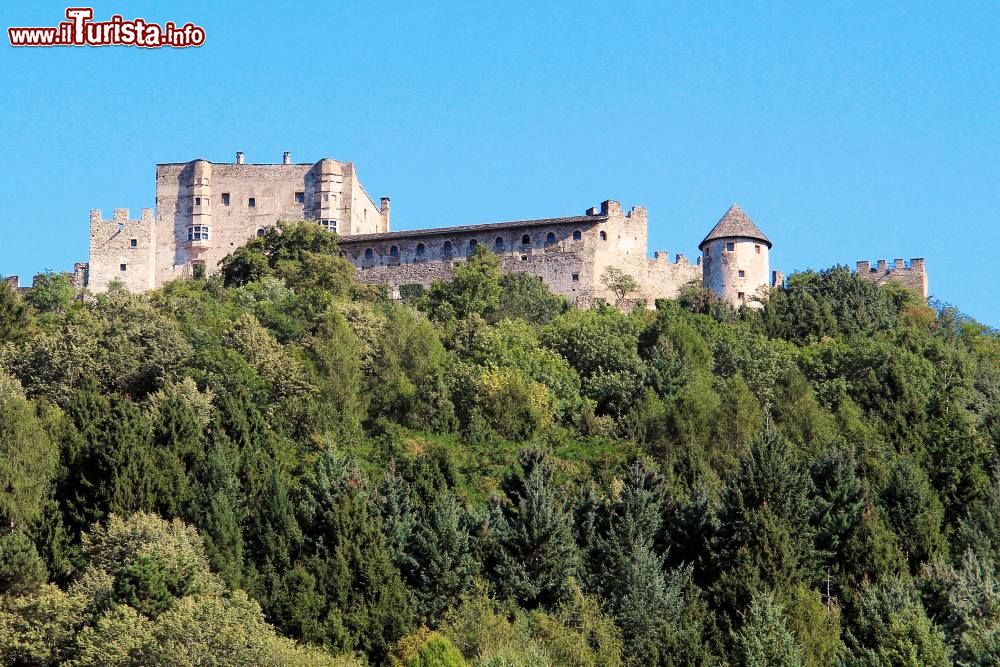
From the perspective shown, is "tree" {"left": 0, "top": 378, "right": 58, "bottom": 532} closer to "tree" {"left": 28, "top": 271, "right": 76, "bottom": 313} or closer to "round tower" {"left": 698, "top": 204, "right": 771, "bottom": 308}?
"tree" {"left": 28, "top": 271, "right": 76, "bottom": 313}

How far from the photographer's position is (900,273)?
79.8 meters

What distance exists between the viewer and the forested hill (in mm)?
41875

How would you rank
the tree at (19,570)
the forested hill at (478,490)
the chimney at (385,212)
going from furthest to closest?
the chimney at (385,212) < the tree at (19,570) < the forested hill at (478,490)

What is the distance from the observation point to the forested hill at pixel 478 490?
41.9 m

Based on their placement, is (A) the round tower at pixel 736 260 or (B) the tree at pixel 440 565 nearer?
(B) the tree at pixel 440 565

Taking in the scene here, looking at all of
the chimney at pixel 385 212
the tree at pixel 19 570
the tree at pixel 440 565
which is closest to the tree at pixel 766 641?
the tree at pixel 440 565

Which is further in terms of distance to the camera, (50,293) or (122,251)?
(122,251)

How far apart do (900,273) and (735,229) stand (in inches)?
358

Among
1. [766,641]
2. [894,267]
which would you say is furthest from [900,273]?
[766,641]

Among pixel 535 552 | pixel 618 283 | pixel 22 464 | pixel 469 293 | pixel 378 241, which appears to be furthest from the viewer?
pixel 378 241

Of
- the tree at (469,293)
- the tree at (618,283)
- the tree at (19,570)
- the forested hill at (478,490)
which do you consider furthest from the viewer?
the tree at (618,283)

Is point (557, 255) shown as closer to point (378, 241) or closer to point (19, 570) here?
point (378, 241)

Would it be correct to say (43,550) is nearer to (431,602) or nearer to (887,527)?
(431,602)

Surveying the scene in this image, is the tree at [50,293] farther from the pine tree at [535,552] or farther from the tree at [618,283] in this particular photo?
the pine tree at [535,552]
